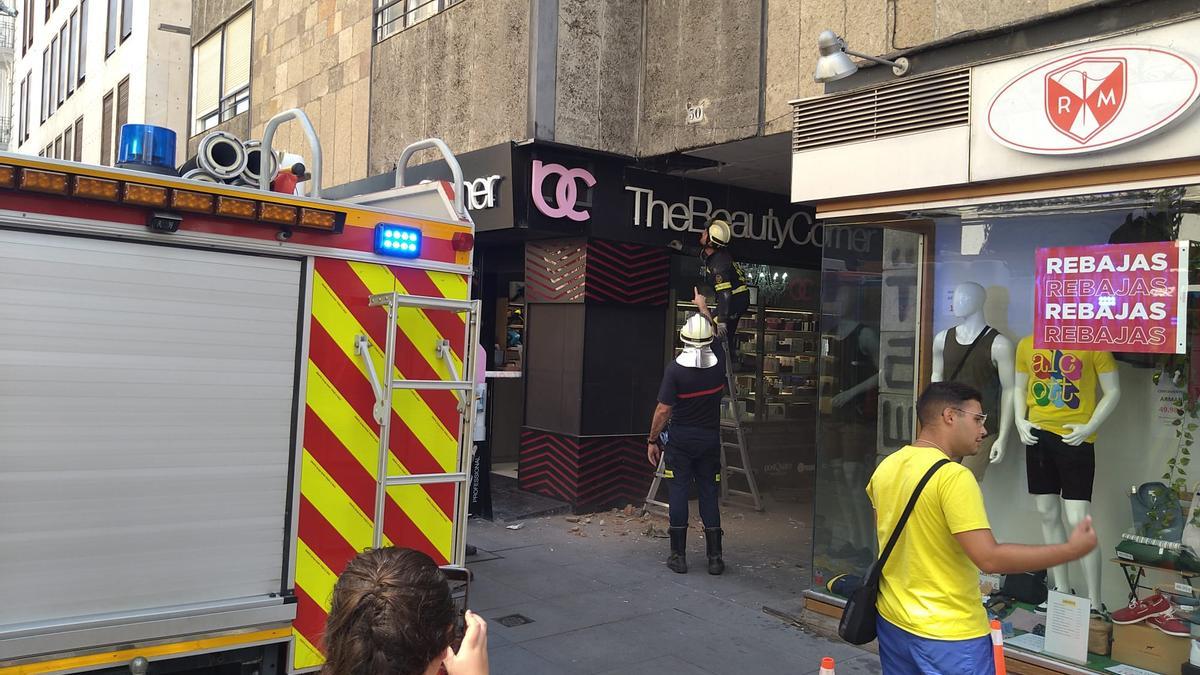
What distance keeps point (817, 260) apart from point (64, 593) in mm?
10026

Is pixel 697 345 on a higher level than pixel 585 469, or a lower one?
higher

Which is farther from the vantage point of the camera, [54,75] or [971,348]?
[54,75]

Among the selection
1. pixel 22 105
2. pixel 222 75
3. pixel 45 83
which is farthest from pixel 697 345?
pixel 22 105

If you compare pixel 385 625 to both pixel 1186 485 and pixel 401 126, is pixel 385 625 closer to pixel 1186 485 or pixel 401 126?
pixel 1186 485

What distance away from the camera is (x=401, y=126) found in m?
11.8

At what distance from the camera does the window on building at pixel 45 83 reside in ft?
97.3

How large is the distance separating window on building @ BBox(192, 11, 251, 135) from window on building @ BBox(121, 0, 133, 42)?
3501 millimetres

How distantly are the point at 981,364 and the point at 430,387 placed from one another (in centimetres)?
393

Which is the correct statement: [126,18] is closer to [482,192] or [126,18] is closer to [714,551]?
[482,192]

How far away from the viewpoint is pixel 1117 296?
5.14 metres

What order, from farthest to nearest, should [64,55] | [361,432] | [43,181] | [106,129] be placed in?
[64,55] → [106,129] → [361,432] → [43,181]

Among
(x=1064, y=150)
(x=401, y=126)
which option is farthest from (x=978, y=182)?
(x=401, y=126)

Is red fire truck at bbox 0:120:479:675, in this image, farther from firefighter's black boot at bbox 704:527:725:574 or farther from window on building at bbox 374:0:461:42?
window on building at bbox 374:0:461:42

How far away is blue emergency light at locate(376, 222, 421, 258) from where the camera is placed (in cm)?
406
